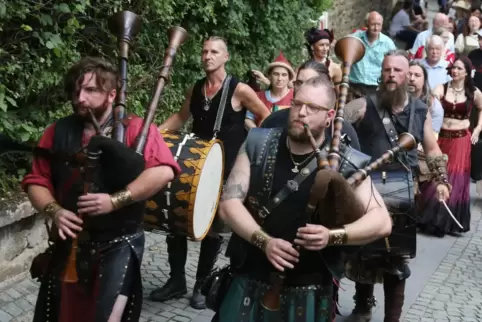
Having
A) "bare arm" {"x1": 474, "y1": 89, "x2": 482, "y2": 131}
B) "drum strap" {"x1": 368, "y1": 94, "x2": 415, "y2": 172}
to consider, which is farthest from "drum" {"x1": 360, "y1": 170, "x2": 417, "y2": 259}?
"bare arm" {"x1": 474, "y1": 89, "x2": 482, "y2": 131}

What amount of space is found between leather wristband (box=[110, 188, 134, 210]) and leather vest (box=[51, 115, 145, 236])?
8 centimetres

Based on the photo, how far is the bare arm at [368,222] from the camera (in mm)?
3451

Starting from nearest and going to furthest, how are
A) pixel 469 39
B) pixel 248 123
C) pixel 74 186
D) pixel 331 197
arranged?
1. pixel 331 197
2. pixel 74 186
3. pixel 248 123
4. pixel 469 39

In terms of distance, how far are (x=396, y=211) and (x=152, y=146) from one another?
2.09m

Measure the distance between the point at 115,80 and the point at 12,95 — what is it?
100 inches

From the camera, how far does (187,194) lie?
16.7 feet

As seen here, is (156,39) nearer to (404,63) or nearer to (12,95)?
(12,95)

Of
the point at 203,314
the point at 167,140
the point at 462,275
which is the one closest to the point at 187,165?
the point at 167,140

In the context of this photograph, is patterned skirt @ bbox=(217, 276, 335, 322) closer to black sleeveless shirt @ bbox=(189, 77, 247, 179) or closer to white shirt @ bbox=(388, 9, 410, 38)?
black sleeveless shirt @ bbox=(189, 77, 247, 179)

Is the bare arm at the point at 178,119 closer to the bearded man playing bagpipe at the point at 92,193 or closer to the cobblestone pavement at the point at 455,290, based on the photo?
the bearded man playing bagpipe at the point at 92,193

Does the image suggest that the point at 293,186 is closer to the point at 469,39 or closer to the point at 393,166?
the point at 393,166

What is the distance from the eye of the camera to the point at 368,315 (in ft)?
19.4

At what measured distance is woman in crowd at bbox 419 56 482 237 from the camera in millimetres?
9211

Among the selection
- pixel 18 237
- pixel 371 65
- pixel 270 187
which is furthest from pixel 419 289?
pixel 371 65
